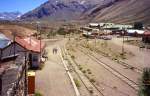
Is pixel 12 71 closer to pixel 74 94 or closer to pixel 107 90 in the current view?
pixel 74 94

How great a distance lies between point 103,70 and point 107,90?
13702 millimetres

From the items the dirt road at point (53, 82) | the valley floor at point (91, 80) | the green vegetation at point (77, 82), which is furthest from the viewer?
the green vegetation at point (77, 82)

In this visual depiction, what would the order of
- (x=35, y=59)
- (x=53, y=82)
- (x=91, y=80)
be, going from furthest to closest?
(x=35, y=59) < (x=91, y=80) < (x=53, y=82)

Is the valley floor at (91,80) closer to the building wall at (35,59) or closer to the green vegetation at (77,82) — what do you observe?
the green vegetation at (77,82)

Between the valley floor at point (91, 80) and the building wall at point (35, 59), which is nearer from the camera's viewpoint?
the valley floor at point (91, 80)

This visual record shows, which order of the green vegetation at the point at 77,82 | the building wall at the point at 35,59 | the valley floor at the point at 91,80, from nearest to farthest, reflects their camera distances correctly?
1. the valley floor at the point at 91,80
2. the green vegetation at the point at 77,82
3. the building wall at the point at 35,59

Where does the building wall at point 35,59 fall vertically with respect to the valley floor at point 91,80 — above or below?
above

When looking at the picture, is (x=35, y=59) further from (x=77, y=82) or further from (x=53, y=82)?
(x=77, y=82)

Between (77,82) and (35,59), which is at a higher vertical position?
(35,59)

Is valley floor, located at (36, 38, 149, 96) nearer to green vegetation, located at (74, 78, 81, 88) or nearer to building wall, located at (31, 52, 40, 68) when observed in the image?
green vegetation, located at (74, 78, 81, 88)

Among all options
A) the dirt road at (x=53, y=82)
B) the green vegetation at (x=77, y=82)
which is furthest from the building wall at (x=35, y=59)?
the green vegetation at (x=77, y=82)

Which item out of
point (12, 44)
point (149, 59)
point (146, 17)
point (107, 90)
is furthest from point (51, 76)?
point (146, 17)

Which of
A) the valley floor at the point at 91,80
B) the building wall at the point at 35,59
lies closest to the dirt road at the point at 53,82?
the valley floor at the point at 91,80

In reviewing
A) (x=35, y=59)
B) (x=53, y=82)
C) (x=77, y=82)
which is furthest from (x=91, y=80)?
(x=35, y=59)
